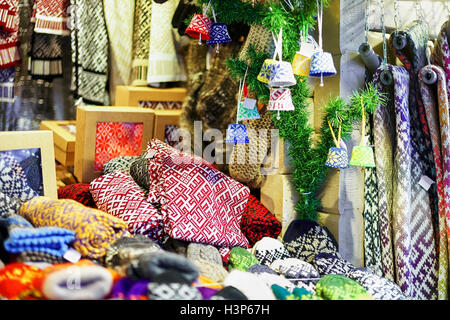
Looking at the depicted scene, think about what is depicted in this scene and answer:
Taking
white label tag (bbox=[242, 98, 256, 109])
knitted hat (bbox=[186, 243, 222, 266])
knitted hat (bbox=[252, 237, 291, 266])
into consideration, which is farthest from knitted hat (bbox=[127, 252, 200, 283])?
white label tag (bbox=[242, 98, 256, 109])

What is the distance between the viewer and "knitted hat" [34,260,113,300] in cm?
113

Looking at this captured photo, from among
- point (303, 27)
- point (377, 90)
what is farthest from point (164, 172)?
point (377, 90)

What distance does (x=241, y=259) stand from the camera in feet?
5.54

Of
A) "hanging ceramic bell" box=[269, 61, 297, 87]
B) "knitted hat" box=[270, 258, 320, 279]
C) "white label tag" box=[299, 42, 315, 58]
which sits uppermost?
"white label tag" box=[299, 42, 315, 58]

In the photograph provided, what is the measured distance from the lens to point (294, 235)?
1946 mm

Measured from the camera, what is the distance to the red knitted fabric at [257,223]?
1.94 meters

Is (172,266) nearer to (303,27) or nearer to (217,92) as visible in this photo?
(303,27)

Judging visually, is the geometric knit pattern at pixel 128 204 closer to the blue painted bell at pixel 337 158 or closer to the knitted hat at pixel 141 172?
the knitted hat at pixel 141 172

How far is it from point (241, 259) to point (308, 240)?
0.35 meters

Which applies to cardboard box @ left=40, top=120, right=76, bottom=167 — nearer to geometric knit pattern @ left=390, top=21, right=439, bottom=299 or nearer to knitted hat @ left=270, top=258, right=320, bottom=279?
knitted hat @ left=270, top=258, right=320, bottom=279

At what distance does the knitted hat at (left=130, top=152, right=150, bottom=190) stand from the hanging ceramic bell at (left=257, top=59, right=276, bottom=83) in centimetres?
55

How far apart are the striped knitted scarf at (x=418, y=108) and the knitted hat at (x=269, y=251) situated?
64 cm
